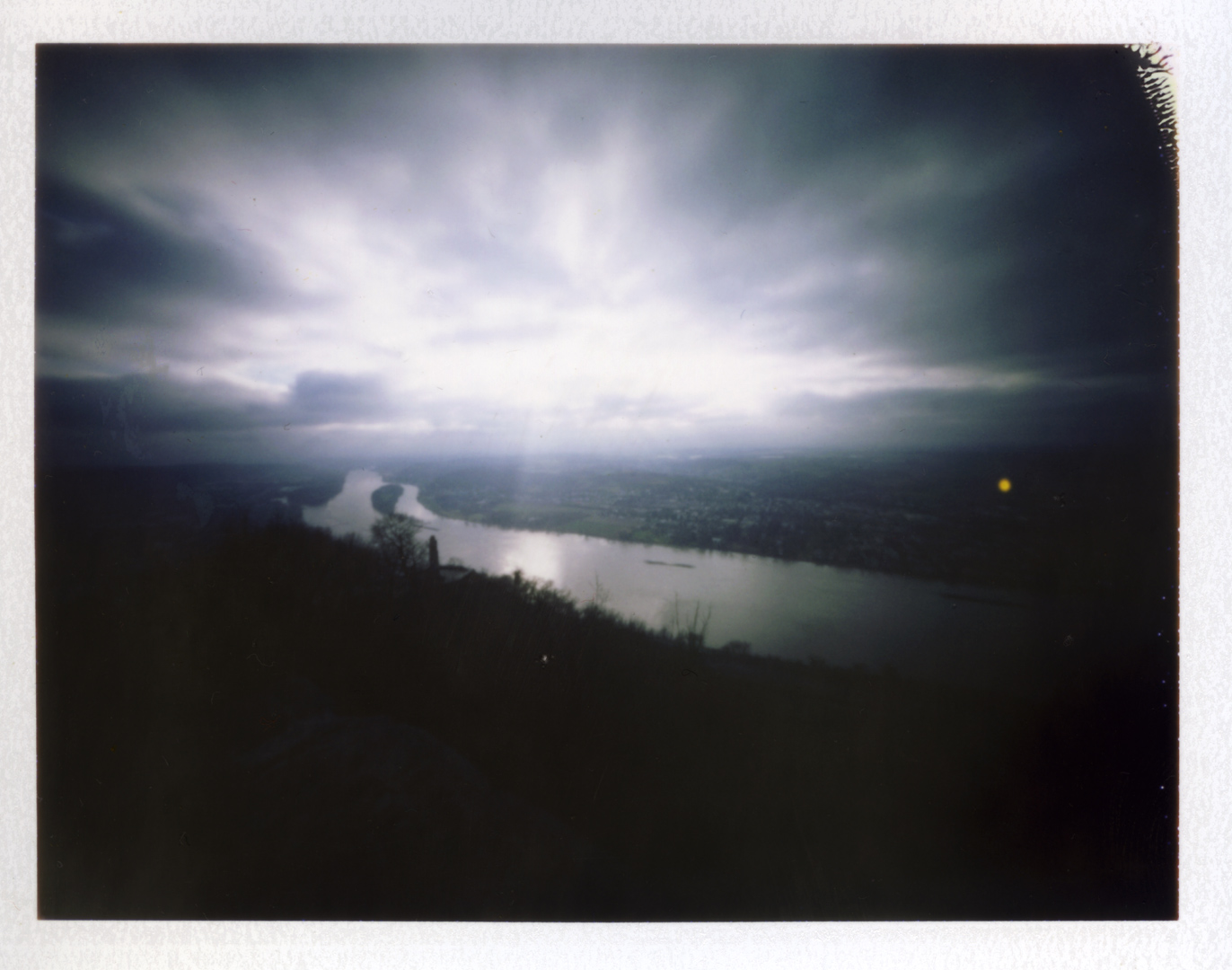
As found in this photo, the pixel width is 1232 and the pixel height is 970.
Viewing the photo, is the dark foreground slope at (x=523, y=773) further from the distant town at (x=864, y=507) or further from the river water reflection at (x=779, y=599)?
the distant town at (x=864, y=507)

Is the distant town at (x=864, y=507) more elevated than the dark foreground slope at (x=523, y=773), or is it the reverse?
the distant town at (x=864, y=507)

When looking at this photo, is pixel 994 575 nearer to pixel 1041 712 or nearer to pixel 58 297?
pixel 1041 712

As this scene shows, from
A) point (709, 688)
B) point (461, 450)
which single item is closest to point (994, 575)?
point (709, 688)

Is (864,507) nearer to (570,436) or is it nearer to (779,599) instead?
(779,599)

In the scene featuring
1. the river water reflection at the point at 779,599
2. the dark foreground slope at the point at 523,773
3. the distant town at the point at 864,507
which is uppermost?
the distant town at the point at 864,507

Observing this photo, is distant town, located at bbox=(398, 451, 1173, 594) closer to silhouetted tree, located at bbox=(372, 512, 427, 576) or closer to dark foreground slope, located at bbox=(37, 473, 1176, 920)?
silhouetted tree, located at bbox=(372, 512, 427, 576)

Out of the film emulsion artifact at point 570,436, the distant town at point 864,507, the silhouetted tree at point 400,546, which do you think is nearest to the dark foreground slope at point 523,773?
the film emulsion artifact at point 570,436

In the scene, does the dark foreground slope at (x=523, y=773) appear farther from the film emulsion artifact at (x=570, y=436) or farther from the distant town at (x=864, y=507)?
the distant town at (x=864, y=507)
